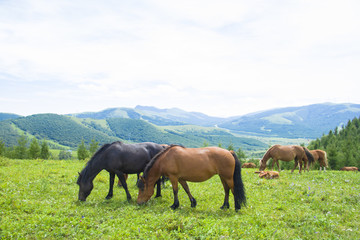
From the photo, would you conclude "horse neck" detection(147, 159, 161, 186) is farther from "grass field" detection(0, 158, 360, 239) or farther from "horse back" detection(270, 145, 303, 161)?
"horse back" detection(270, 145, 303, 161)

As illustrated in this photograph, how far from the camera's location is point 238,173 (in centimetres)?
1047

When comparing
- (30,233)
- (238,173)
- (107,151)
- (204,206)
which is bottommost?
(204,206)

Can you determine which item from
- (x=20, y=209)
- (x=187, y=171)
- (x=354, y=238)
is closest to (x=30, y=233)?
(x=20, y=209)

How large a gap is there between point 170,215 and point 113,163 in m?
4.57

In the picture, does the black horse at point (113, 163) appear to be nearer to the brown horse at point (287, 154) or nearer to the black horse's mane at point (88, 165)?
the black horse's mane at point (88, 165)

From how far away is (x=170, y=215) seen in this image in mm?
8500

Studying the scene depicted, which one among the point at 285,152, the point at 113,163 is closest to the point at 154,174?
the point at 113,163

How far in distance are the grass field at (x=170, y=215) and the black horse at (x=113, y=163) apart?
781 mm

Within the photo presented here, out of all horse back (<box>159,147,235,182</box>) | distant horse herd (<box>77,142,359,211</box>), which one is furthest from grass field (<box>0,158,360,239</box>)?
horse back (<box>159,147,235,182</box>)

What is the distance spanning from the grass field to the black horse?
2.56 ft

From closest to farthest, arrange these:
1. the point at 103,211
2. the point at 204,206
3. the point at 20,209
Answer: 1. the point at 20,209
2. the point at 103,211
3. the point at 204,206

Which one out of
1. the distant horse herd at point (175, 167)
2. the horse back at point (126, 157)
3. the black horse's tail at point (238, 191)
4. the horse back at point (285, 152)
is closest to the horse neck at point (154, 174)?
the distant horse herd at point (175, 167)

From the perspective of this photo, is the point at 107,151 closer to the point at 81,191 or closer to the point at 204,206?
the point at 81,191

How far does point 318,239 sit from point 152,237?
5310 mm
